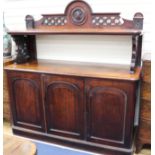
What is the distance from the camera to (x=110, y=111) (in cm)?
210

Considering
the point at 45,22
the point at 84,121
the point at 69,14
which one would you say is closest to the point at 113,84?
the point at 84,121

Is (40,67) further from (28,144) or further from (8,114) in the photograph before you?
(28,144)

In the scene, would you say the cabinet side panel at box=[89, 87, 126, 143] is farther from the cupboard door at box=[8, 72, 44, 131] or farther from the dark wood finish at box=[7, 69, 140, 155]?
the cupboard door at box=[8, 72, 44, 131]

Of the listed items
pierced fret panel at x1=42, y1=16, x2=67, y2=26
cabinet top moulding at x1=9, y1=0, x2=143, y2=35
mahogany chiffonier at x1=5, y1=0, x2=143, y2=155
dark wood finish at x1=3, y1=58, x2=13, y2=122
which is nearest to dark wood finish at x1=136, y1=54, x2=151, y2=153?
mahogany chiffonier at x1=5, y1=0, x2=143, y2=155

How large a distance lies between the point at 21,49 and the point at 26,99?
24.4 inches

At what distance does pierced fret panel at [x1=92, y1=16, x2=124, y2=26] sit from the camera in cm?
226

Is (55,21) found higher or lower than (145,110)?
higher

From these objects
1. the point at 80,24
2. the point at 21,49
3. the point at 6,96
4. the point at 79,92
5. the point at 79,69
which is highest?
the point at 80,24

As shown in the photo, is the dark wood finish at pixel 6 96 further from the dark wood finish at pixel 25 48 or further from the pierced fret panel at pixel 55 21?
the pierced fret panel at pixel 55 21

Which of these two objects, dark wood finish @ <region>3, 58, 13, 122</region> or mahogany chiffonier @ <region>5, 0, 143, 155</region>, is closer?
mahogany chiffonier @ <region>5, 0, 143, 155</region>

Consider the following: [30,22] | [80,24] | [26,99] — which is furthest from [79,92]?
[30,22]

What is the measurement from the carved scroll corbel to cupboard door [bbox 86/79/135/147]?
37.8 inches

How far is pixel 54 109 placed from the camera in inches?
92.1

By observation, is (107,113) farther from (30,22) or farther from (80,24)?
(30,22)
